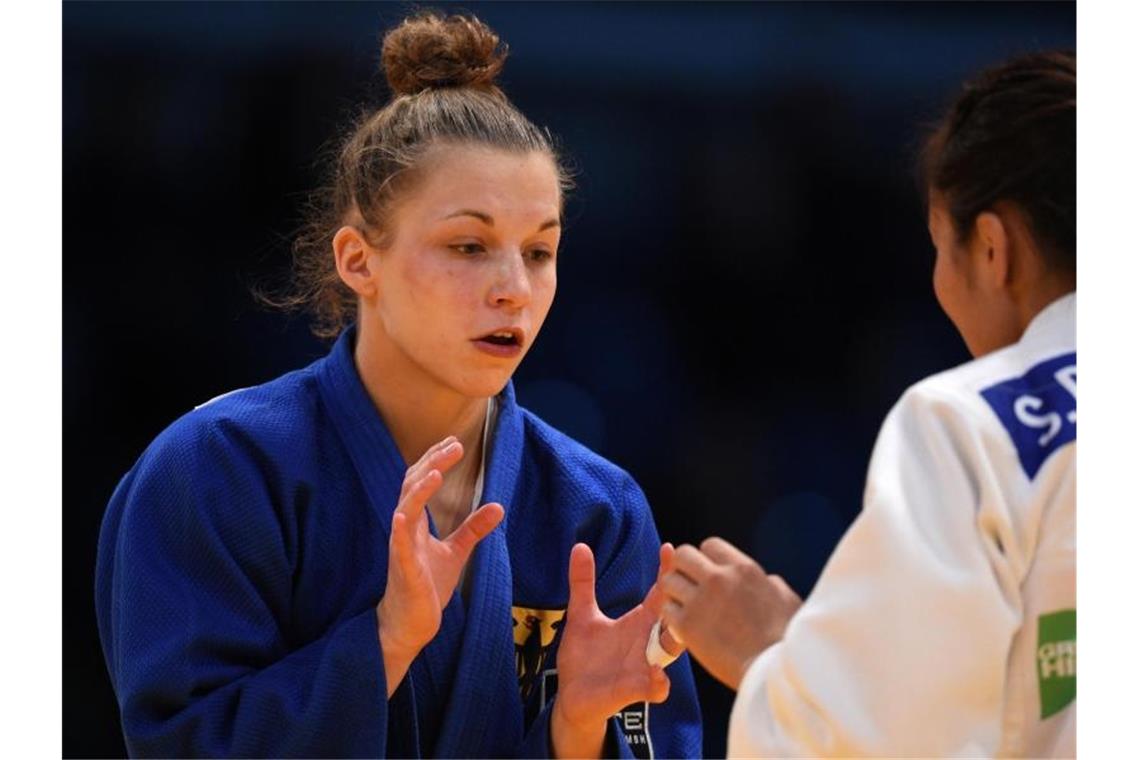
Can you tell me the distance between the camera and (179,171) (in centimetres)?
327

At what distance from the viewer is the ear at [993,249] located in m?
1.60

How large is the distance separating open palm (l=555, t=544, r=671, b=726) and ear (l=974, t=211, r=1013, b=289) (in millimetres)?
716

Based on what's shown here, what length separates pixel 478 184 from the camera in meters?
2.21

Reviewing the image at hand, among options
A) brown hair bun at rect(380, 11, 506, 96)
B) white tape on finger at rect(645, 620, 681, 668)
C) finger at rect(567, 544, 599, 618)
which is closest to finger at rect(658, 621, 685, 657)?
white tape on finger at rect(645, 620, 681, 668)

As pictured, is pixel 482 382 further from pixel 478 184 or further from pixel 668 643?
pixel 668 643

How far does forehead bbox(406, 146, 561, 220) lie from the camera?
7.21 feet

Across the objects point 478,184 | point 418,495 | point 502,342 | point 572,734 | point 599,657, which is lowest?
point 572,734

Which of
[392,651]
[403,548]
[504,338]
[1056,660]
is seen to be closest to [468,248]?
[504,338]

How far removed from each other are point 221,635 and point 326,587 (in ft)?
0.59

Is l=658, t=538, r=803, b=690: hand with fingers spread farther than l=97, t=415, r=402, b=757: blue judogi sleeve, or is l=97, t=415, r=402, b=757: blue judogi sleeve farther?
l=97, t=415, r=402, b=757: blue judogi sleeve

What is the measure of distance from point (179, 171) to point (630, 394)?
1127mm

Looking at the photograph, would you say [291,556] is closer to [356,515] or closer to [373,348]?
[356,515]

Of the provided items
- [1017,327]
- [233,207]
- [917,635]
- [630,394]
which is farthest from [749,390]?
[917,635]

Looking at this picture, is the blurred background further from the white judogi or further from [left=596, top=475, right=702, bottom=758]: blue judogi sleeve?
the white judogi
